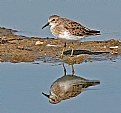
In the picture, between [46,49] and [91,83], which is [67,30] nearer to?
[46,49]

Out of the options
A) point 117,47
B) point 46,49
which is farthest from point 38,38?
point 117,47

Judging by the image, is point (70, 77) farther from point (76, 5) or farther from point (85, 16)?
point (76, 5)

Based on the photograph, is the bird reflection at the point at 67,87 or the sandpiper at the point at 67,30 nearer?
the bird reflection at the point at 67,87

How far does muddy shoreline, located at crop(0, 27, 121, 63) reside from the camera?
11125mm

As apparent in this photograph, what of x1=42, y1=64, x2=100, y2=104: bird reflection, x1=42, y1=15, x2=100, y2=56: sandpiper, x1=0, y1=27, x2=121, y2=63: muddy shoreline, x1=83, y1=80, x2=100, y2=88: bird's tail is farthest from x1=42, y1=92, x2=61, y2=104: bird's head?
x1=42, y1=15, x2=100, y2=56: sandpiper

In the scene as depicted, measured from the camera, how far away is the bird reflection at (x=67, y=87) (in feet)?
28.3

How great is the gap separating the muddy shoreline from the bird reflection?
1.45 meters

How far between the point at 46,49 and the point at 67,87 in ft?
9.64

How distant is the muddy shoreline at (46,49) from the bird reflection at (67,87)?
1447 millimetres

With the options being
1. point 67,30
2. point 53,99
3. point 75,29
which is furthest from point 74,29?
point 53,99

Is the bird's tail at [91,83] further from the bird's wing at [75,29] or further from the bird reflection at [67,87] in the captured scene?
the bird's wing at [75,29]

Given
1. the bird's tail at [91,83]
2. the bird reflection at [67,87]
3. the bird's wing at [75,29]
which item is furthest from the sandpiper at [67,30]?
the bird's tail at [91,83]

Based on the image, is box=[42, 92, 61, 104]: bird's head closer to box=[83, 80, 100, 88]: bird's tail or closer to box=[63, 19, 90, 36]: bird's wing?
box=[83, 80, 100, 88]: bird's tail

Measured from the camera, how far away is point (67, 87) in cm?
907
